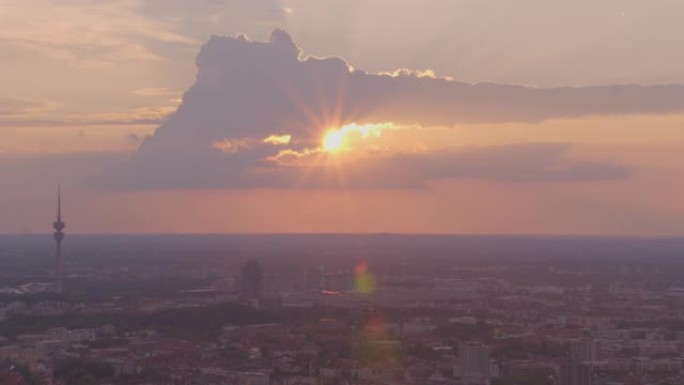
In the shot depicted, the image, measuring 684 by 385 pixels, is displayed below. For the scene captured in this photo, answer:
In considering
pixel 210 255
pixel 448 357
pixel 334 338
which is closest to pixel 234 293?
pixel 334 338

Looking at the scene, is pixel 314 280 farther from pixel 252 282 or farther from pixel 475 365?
pixel 475 365

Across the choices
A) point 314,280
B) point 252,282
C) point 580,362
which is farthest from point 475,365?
point 314,280

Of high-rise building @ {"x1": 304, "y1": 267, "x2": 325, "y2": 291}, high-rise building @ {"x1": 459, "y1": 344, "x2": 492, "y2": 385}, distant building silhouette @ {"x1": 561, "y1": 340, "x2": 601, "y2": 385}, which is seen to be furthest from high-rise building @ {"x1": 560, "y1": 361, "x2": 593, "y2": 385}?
high-rise building @ {"x1": 304, "y1": 267, "x2": 325, "y2": 291}

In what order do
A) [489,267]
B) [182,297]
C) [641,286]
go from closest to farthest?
[182,297] → [641,286] → [489,267]

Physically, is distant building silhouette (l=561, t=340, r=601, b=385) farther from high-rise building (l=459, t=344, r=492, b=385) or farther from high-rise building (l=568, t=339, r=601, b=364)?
high-rise building (l=459, t=344, r=492, b=385)

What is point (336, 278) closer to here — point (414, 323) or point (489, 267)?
point (489, 267)

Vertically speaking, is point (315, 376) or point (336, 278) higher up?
point (336, 278)
